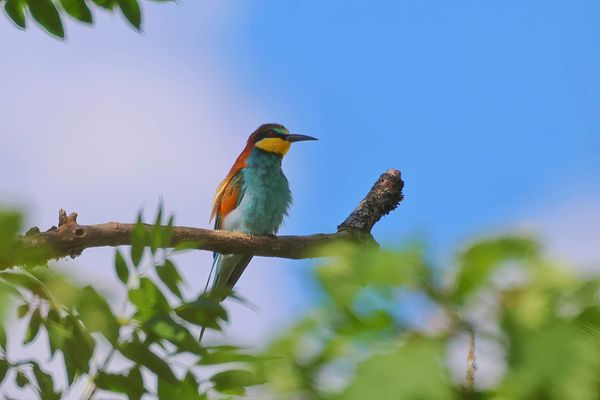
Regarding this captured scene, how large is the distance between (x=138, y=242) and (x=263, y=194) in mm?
4450

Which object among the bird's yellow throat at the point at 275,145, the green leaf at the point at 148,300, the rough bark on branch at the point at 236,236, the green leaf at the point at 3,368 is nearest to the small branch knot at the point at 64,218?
the rough bark on branch at the point at 236,236

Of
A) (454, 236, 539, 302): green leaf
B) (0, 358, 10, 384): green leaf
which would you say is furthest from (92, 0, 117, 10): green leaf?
(454, 236, 539, 302): green leaf

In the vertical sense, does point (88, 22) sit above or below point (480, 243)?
above

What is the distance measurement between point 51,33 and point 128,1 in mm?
181

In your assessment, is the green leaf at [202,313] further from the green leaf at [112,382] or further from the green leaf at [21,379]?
the green leaf at [21,379]

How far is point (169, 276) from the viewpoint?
1579 millimetres

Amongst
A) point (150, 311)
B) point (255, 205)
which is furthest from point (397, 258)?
point (255, 205)

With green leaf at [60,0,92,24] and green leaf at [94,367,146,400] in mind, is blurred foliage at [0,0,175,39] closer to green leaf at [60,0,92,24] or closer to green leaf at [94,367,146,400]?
green leaf at [60,0,92,24]

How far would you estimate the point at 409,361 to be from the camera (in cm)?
49

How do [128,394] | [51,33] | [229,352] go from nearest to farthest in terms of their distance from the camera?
[229,352], [128,394], [51,33]

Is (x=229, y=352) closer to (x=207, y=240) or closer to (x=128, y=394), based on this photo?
(x=128, y=394)

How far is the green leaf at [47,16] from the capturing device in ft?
5.86

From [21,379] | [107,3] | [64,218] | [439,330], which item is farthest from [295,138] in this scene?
[439,330]

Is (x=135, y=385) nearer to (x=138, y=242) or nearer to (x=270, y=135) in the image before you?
(x=138, y=242)
